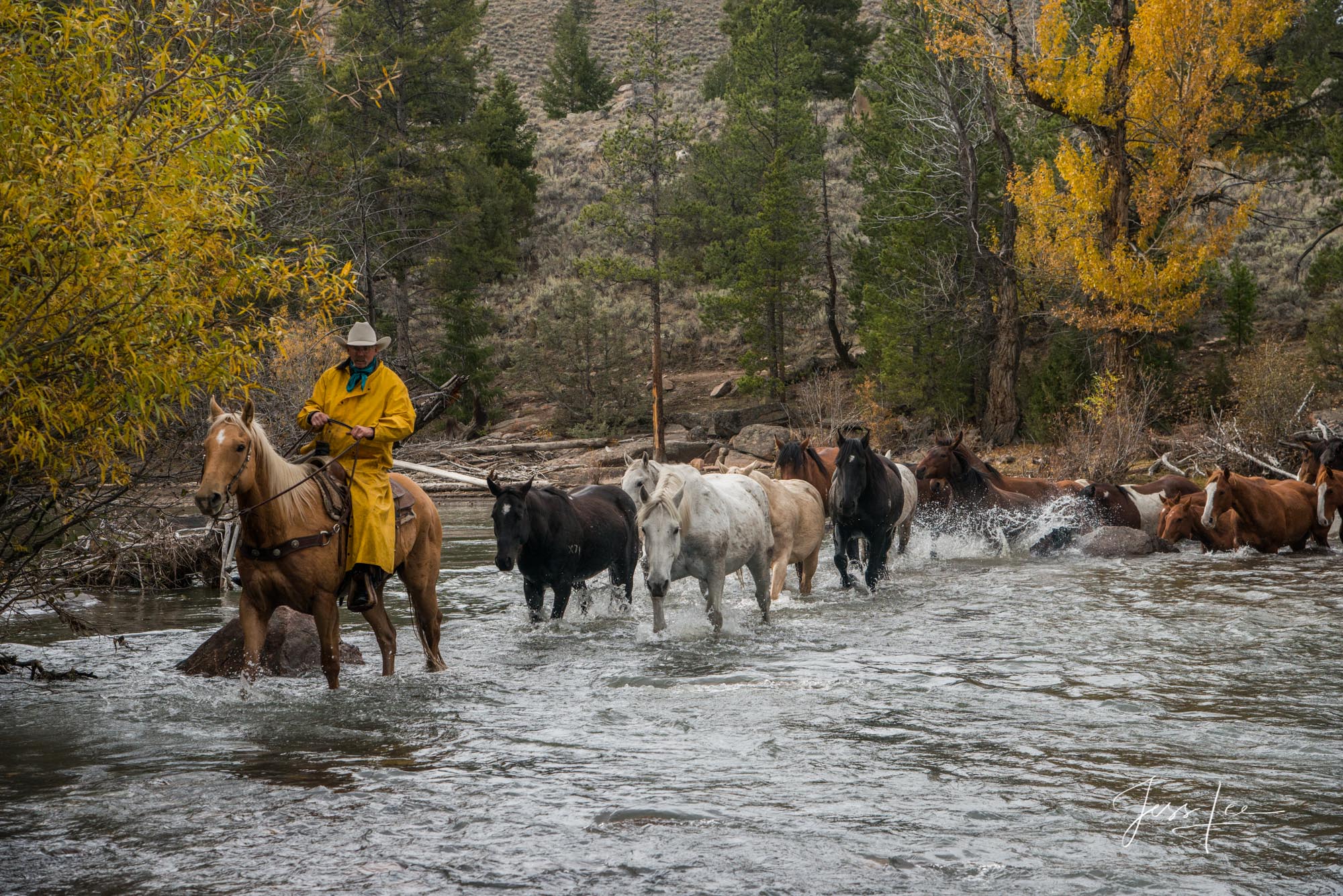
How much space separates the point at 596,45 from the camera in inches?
3334

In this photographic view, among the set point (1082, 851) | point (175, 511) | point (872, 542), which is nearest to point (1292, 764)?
point (1082, 851)

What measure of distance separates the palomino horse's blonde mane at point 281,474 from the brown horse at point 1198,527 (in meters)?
13.5

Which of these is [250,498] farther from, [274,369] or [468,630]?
[274,369]

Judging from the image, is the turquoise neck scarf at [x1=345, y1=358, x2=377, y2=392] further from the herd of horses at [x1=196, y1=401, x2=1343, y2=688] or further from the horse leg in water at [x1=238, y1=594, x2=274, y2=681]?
the horse leg in water at [x1=238, y1=594, x2=274, y2=681]

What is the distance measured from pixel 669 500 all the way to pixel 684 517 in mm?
263

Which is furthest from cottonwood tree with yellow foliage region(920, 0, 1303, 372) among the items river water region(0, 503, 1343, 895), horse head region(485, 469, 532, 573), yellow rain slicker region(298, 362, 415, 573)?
yellow rain slicker region(298, 362, 415, 573)

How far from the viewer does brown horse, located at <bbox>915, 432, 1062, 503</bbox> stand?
55.3 ft

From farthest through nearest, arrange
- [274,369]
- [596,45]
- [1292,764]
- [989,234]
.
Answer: [596,45], [989,234], [274,369], [1292,764]

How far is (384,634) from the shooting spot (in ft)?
28.7

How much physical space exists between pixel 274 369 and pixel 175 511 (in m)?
6.54

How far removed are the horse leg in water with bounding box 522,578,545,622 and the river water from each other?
0.18m

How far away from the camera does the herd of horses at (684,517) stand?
24.6ft

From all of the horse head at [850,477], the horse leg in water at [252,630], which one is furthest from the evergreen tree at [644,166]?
the horse leg in water at [252,630]

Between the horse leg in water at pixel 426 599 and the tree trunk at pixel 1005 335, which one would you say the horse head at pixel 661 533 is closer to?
the horse leg in water at pixel 426 599
